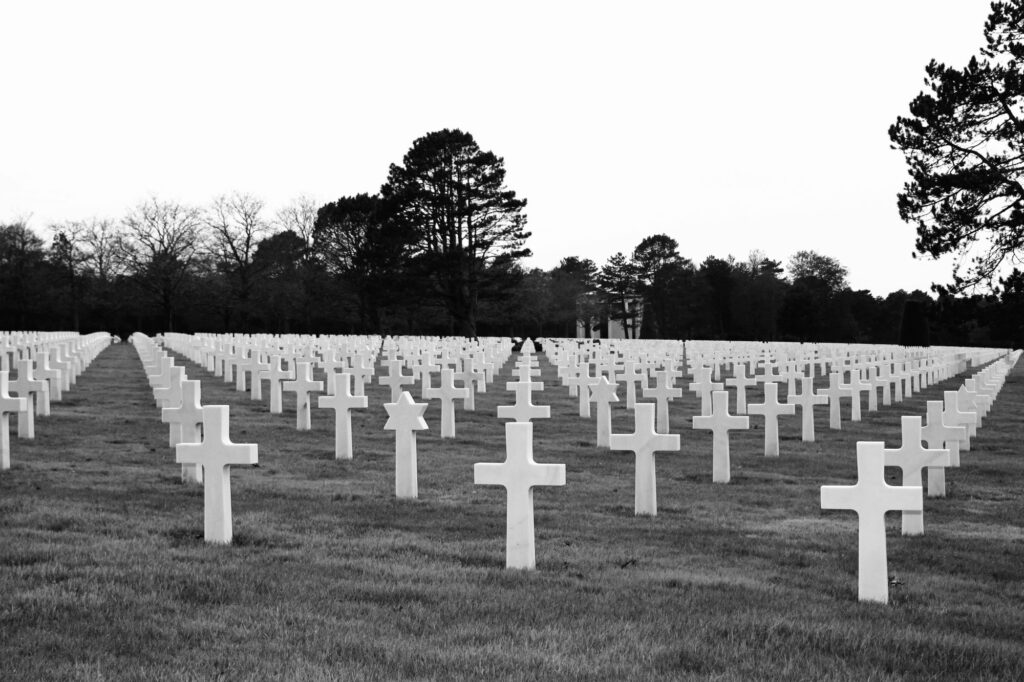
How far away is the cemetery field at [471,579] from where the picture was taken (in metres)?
4.24

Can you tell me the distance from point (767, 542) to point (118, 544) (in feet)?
12.9

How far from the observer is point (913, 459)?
291 inches

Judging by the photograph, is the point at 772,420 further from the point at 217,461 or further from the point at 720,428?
the point at 217,461

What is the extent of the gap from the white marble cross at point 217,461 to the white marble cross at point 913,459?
4.16 metres

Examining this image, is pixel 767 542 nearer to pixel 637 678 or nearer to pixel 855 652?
pixel 855 652

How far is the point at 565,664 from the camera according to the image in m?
4.15

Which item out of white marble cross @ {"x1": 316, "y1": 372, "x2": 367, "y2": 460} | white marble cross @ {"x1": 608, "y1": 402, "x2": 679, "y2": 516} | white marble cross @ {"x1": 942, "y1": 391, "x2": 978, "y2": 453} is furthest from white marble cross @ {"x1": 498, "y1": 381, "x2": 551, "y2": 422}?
white marble cross @ {"x1": 942, "y1": 391, "x2": 978, "y2": 453}

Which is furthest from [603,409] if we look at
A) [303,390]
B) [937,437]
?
[937,437]

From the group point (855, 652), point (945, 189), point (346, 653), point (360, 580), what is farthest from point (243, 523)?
point (945, 189)

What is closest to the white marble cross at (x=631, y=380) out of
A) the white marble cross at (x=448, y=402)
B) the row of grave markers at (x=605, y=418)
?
the row of grave markers at (x=605, y=418)

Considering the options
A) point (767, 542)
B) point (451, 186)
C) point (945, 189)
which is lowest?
point (767, 542)

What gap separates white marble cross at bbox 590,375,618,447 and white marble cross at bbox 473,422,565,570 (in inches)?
251

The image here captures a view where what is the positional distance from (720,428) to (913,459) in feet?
8.95

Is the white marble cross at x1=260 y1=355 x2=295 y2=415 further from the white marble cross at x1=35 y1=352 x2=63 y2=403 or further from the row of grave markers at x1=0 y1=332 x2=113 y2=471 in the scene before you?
the white marble cross at x1=35 y1=352 x2=63 y2=403
